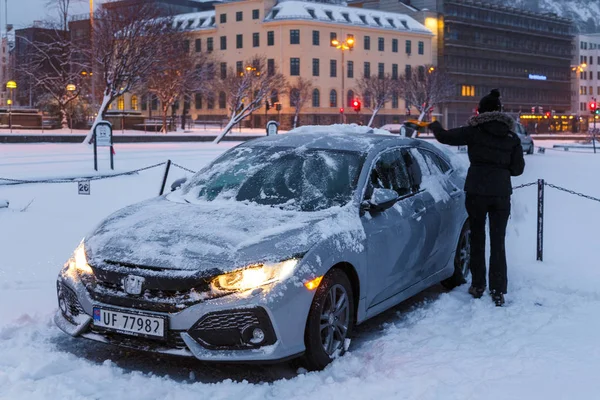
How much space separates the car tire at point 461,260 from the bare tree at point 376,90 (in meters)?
77.6

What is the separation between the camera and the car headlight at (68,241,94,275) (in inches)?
205

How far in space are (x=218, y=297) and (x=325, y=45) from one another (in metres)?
95.6

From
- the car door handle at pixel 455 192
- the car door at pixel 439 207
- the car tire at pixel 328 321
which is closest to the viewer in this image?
the car tire at pixel 328 321

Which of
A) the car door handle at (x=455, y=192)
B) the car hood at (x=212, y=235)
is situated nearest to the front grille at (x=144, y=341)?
the car hood at (x=212, y=235)

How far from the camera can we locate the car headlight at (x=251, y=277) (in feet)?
15.8

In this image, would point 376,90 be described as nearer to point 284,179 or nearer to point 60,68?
point 60,68

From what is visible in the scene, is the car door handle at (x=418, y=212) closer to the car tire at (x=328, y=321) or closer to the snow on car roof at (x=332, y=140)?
the snow on car roof at (x=332, y=140)

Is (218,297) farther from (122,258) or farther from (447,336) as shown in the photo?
(447,336)

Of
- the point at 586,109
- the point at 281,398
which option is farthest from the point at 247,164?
the point at 586,109

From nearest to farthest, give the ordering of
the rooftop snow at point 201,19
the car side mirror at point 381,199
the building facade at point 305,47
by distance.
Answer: the car side mirror at point 381,199
the building facade at point 305,47
the rooftop snow at point 201,19

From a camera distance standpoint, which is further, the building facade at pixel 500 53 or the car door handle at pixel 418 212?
the building facade at pixel 500 53

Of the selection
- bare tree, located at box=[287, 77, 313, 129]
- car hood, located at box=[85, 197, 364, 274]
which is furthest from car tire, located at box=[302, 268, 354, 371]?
bare tree, located at box=[287, 77, 313, 129]

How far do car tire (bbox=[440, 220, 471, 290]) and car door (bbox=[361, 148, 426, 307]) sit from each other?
1124 millimetres

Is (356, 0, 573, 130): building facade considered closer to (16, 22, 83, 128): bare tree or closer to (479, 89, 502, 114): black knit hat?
(16, 22, 83, 128): bare tree
